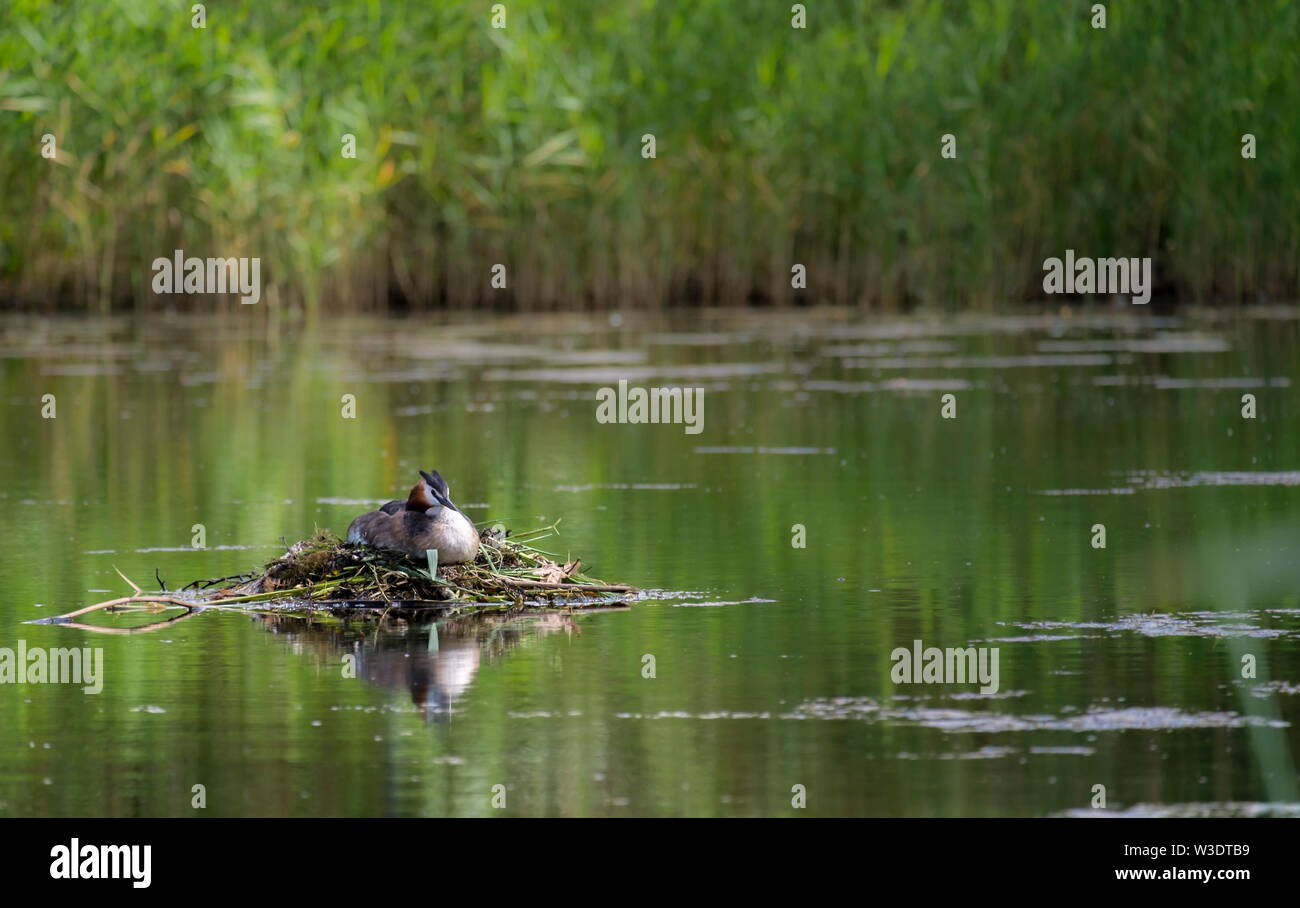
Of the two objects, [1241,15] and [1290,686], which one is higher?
[1241,15]

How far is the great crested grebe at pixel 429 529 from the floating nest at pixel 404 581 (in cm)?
7

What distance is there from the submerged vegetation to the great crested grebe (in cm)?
1867

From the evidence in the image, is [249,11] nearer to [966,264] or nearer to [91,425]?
[966,264]

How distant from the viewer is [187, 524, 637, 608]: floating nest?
35.1 ft

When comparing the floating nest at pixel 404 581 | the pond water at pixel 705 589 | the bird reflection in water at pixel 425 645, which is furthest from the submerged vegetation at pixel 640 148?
the bird reflection in water at pixel 425 645

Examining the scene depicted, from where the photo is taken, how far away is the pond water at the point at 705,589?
7.68 metres

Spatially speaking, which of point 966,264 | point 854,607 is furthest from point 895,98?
point 854,607

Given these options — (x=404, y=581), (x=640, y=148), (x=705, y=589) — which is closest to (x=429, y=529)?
(x=404, y=581)

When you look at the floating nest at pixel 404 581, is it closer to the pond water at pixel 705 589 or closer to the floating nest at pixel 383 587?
the floating nest at pixel 383 587

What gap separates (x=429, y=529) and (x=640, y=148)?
19.9 m

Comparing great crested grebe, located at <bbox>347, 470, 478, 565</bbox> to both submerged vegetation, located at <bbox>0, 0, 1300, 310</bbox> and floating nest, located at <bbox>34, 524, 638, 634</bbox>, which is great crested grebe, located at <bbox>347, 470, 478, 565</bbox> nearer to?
floating nest, located at <bbox>34, 524, 638, 634</bbox>

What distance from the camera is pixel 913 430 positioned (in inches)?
727

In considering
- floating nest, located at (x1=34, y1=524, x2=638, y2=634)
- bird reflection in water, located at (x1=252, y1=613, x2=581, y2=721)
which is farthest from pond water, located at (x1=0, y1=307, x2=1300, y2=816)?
floating nest, located at (x1=34, y1=524, x2=638, y2=634)

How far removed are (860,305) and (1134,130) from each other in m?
3.68
